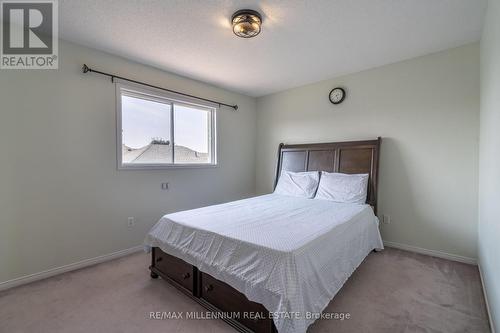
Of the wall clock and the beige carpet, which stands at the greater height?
the wall clock

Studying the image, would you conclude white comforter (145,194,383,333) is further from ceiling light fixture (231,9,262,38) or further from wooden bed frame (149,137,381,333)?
ceiling light fixture (231,9,262,38)

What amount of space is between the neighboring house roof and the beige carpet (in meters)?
1.33

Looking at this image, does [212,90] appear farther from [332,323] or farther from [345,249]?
[332,323]

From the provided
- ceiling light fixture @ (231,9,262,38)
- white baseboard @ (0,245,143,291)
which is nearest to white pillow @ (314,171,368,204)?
ceiling light fixture @ (231,9,262,38)

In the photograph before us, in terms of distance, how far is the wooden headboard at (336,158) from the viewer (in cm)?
301

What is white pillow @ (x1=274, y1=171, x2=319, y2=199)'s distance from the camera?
3293 mm

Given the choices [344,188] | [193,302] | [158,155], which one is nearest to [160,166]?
[158,155]

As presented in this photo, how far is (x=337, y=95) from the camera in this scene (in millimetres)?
3434

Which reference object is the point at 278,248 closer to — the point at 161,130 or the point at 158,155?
the point at 158,155

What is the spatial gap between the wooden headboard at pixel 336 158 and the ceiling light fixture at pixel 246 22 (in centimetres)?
208

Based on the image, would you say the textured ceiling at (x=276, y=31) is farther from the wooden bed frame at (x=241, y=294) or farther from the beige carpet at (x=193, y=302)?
the beige carpet at (x=193, y=302)

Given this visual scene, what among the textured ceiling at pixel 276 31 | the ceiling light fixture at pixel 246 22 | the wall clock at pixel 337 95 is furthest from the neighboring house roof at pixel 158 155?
the wall clock at pixel 337 95

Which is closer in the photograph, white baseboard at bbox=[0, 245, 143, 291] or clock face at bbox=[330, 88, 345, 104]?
white baseboard at bbox=[0, 245, 143, 291]

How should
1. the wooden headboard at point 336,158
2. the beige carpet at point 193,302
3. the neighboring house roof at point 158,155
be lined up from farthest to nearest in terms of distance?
the wooden headboard at point 336,158 → the neighboring house roof at point 158,155 → the beige carpet at point 193,302
